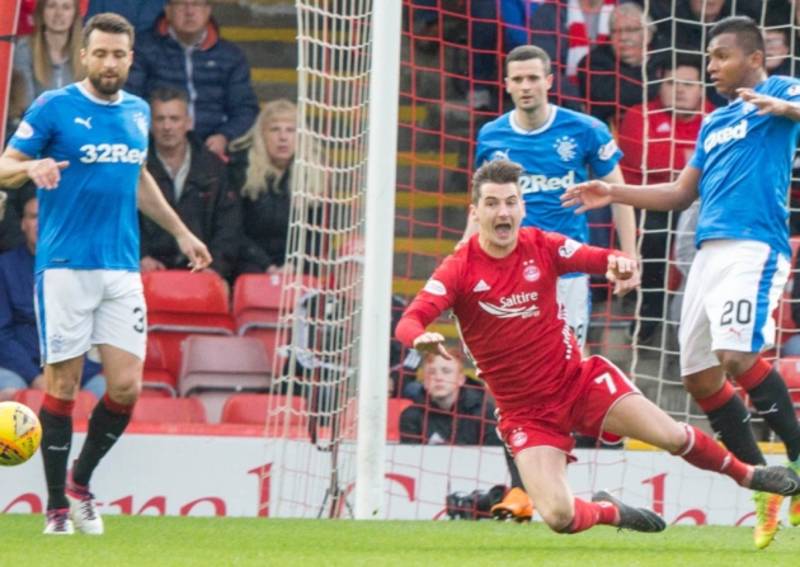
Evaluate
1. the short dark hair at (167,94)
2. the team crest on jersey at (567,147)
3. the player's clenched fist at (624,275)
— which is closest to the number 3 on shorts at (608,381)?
the player's clenched fist at (624,275)

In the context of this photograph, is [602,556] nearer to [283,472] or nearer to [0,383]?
[283,472]

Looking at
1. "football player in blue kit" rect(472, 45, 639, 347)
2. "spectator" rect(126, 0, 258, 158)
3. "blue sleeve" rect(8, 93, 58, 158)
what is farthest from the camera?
"spectator" rect(126, 0, 258, 158)

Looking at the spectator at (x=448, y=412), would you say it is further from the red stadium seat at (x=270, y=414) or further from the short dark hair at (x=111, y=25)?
the short dark hair at (x=111, y=25)

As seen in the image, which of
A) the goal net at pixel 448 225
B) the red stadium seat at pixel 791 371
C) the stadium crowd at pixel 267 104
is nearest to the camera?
the goal net at pixel 448 225

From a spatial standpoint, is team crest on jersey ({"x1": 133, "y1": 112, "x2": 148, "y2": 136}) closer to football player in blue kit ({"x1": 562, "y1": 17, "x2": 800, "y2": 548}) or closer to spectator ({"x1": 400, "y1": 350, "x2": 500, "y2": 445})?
football player in blue kit ({"x1": 562, "y1": 17, "x2": 800, "y2": 548})

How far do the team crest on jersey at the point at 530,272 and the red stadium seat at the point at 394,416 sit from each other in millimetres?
3021

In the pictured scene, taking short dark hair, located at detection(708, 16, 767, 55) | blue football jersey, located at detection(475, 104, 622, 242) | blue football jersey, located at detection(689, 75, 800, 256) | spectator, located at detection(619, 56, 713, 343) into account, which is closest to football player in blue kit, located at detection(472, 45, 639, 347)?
blue football jersey, located at detection(475, 104, 622, 242)

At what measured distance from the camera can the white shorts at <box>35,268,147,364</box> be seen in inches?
309

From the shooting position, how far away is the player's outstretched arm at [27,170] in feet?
23.7

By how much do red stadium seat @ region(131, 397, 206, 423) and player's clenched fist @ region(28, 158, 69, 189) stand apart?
3.79 metres

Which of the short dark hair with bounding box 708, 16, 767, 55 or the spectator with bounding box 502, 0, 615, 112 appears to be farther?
the spectator with bounding box 502, 0, 615, 112

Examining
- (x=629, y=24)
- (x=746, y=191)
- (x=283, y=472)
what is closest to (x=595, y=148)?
(x=746, y=191)

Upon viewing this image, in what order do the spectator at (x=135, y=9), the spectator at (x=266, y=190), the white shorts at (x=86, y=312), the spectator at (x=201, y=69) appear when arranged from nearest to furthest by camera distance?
the white shorts at (x=86, y=312)
the spectator at (x=266, y=190)
the spectator at (x=201, y=69)
the spectator at (x=135, y=9)

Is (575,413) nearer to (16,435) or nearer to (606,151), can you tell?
(606,151)
